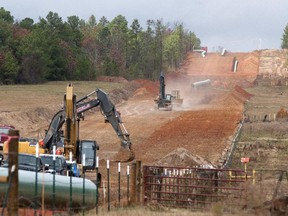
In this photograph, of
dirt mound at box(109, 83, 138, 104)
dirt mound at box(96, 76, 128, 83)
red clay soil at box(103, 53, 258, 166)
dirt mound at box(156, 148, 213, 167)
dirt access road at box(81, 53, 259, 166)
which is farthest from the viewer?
dirt mound at box(96, 76, 128, 83)

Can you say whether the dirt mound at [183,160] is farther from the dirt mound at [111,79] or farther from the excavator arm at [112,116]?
the dirt mound at [111,79]

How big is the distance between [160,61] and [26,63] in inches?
1946

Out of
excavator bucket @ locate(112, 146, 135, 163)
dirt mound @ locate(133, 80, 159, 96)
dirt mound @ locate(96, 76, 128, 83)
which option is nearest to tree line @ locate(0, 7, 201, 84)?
dirt mound @ locate(96, 76, 128, 83)

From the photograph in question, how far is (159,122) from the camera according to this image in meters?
70.4

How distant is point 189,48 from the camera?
611ft

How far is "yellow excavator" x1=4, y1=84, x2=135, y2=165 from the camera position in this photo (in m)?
33.9

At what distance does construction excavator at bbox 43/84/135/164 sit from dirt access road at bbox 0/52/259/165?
122 inches

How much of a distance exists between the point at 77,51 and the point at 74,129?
324ft

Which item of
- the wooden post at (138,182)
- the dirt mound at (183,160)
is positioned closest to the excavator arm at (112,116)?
the dirt mound at (183,160)

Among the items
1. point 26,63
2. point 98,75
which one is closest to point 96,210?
point 26,63

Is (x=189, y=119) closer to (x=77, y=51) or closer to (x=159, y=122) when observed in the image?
(x=159, y=122)

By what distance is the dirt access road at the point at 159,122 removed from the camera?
46.3 meters

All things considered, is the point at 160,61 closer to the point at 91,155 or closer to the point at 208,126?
the point at 208,126

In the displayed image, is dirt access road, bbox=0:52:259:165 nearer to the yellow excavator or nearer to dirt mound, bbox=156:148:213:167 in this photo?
dirt mound, bbox=156:148:213:167
